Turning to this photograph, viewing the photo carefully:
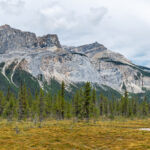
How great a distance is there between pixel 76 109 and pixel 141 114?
7755 cm

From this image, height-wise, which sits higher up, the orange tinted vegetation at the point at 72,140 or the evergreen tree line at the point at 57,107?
the evergreen tree line at the point at 57,107

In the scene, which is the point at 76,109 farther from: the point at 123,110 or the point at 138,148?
the point at 138,148

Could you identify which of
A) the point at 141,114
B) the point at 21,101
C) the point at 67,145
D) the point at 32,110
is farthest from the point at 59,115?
the point at 67,145

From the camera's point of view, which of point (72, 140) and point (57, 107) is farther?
point (57, 107)

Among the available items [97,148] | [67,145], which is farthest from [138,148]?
[67,145]

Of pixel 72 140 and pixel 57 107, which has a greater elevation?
pixel 57 107

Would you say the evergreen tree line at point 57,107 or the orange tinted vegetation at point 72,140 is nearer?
the orange tinted vegetation at point 72,140

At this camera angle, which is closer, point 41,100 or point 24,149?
point 24,149

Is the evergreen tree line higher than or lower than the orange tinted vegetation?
higher

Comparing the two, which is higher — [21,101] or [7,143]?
[21,101]

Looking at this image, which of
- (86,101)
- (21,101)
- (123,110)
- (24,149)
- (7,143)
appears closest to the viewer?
(24,149)

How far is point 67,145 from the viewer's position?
109ft

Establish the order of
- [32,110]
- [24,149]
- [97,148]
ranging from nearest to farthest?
[24,149] → [97,148] → [32,110]

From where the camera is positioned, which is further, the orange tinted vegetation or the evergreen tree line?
the evergreen tree line
